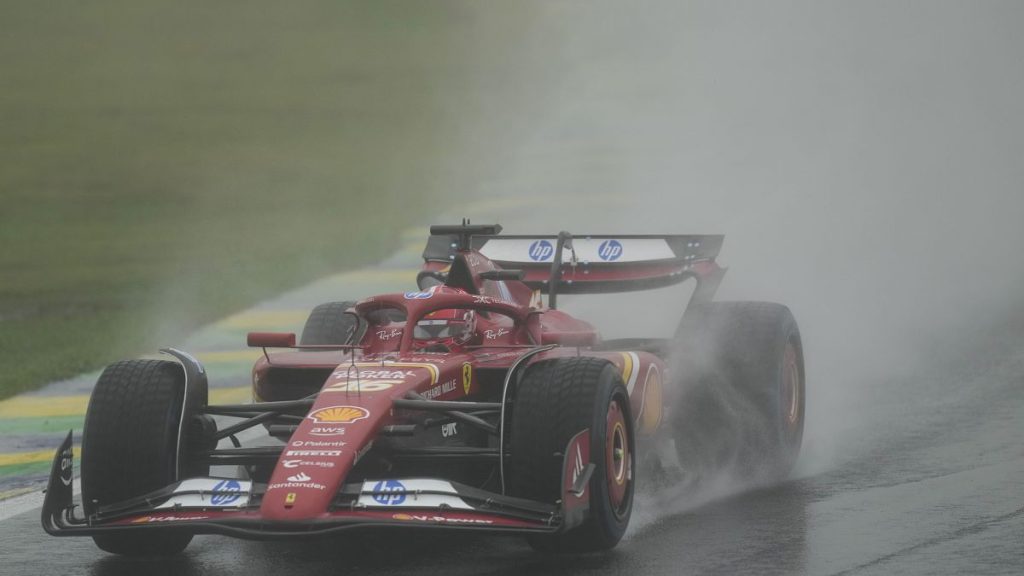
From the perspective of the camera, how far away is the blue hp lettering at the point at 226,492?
6.56 meters

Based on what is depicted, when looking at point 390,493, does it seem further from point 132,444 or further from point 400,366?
point 132,444

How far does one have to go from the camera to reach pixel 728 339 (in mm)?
9344

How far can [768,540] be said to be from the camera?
724 cm

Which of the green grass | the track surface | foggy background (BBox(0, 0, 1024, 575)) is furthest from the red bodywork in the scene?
the green grass

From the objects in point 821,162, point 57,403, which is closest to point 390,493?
point 57,403

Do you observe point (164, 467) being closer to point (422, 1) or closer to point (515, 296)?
point (515, 296)

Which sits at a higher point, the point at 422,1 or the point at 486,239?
the point at 422,1

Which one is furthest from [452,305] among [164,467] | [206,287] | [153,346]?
[206,287]

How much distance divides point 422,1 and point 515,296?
21.4m

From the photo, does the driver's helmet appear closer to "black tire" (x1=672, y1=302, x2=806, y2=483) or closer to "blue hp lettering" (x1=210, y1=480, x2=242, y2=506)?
"black tire" (x1=672, y1=302, x2=806, y2=483)

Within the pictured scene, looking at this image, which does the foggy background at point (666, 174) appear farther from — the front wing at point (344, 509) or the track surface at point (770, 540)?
the front wing at point (344, 509)

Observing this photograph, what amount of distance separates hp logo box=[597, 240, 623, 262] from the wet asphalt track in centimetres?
191

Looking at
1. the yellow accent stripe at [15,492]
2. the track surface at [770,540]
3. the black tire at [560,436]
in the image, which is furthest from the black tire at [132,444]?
the yellow accent stripe at [15,492]

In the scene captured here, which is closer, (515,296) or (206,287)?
(515,296)
